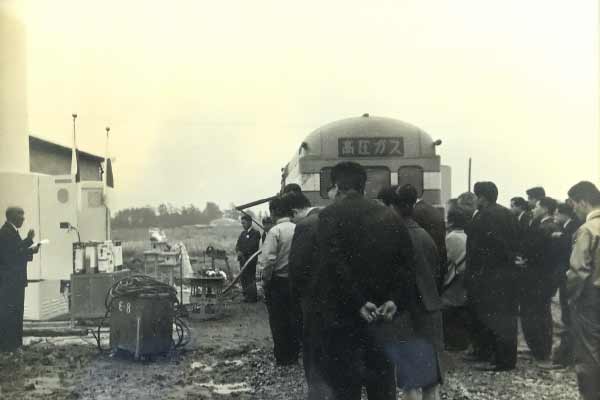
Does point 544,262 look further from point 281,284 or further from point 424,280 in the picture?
point 424,280

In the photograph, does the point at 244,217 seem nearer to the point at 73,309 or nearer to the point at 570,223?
the point at 73,309

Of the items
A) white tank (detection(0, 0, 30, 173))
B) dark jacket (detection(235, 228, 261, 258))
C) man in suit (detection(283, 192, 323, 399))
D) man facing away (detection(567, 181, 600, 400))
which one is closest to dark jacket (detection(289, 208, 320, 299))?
man in suit (detection(283, 192, 323, 399))

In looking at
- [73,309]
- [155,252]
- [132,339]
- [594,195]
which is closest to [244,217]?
[155,252]

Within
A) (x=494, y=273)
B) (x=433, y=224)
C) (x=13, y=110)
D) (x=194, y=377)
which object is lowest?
(x=194, y=377)

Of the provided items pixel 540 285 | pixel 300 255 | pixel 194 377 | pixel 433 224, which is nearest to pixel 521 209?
pixel 540 285

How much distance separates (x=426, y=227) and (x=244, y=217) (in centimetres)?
772

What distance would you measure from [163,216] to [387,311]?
625 centimetres

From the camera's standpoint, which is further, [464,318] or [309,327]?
[464,318]

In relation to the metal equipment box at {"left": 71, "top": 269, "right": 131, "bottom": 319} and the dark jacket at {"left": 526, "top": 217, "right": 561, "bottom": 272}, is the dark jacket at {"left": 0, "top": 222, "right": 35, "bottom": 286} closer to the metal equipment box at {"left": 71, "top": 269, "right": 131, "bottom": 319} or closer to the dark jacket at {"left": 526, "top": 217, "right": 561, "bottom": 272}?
the metal equipment box at {"left": 71, "top": 269, "right": 131, "bottom": 319}

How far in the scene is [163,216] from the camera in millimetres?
9469

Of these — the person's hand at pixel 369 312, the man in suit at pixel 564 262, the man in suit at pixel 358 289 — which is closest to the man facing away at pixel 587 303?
the man in suit at pixel 358 289

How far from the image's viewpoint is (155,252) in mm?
11523

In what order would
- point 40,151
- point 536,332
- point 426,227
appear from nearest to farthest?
point 426,227 → point 536,332 → point 40,151

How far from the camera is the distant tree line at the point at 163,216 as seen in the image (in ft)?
29.7
